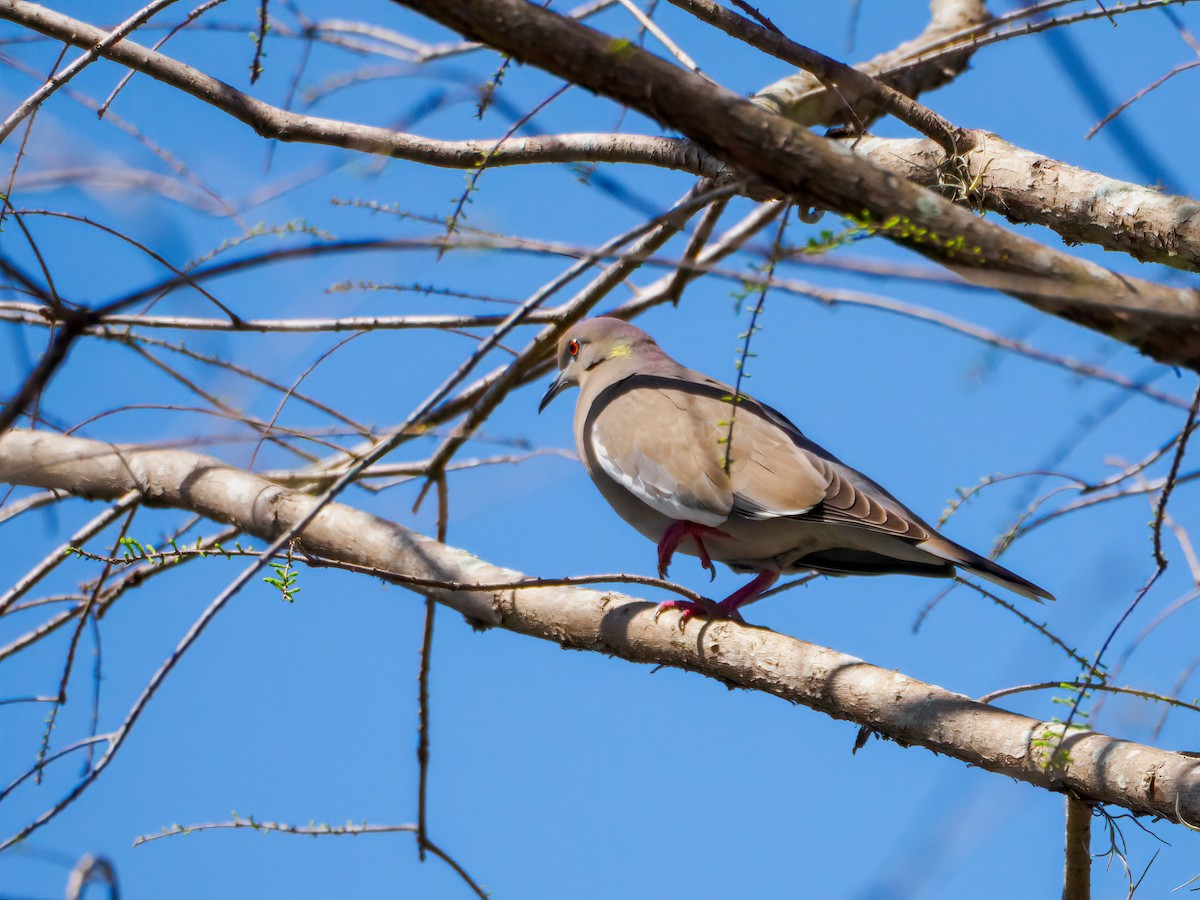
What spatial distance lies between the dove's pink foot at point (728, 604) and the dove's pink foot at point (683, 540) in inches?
7.8

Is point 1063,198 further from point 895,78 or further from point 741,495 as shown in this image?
point 895,78

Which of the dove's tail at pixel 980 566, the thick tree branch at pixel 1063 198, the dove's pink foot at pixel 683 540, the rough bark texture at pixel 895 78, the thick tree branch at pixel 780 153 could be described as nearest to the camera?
the thick tree branch at pixel 780 153

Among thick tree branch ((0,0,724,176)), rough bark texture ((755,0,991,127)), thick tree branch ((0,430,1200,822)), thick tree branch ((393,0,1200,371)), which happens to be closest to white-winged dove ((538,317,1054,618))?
thick tree branch ((0,430,1200,822))

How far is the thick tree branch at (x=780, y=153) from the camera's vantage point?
59.9 inches

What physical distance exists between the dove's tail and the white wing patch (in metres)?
0.69

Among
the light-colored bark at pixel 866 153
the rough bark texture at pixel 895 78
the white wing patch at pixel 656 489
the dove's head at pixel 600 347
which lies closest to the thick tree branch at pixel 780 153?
the light-colored bark at pixel 866 153

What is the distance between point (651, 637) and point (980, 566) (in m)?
1.01

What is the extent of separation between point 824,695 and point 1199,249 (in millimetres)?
1514

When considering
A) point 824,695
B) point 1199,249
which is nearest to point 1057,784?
point 824,695

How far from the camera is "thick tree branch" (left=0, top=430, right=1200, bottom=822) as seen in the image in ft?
8.50

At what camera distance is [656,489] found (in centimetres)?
388

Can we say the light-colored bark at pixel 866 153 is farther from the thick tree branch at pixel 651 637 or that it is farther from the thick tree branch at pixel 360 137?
the thick tree branch at pixel 651 637

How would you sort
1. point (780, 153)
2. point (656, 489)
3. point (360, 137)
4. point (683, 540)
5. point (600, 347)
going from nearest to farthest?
point (780, 153), point (360, 137), point (656, 489), point (683, 540), point (600, 347)

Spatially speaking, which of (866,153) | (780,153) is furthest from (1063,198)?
(780,153)
